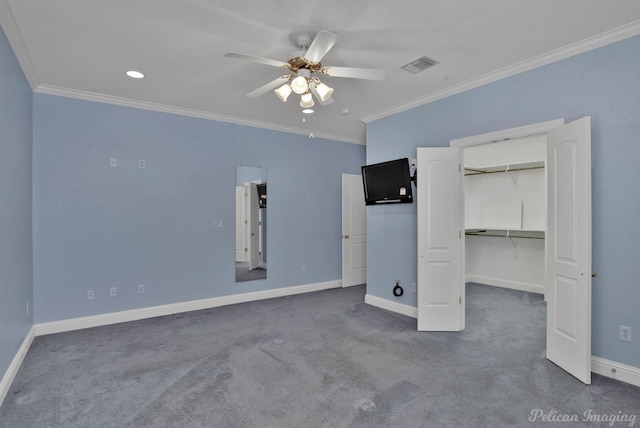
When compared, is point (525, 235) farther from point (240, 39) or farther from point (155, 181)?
point (155, 181)

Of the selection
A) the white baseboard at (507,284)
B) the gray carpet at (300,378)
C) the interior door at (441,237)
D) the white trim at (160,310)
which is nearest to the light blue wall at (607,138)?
the gray carpet at (300,378)

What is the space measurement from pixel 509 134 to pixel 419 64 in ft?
3.81

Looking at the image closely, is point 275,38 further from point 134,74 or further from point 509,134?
point 509,134

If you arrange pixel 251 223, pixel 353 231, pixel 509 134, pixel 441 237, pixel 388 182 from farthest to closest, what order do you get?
pixel 353 231, pixel 251 223, pixel 388 182, pixel 441 237, pixel 509 134

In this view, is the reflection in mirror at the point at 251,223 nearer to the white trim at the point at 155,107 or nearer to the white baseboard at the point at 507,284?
the white trim at the point at 155,107

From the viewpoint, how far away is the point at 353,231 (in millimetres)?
6176

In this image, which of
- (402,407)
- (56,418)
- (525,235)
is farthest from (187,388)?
Result: (525,235)

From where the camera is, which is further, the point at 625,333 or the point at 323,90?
the point at 323,90

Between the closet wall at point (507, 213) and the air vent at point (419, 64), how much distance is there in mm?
2382

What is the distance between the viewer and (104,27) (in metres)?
2.54

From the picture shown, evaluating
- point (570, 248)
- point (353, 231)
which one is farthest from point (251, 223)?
point (570, 248)

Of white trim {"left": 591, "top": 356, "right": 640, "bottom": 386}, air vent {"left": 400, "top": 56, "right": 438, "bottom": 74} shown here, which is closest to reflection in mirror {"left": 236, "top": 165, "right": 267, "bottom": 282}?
air vent {"left": 400, "top": 56, "right": 438, "bottom": 74}

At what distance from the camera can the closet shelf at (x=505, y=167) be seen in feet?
17.1

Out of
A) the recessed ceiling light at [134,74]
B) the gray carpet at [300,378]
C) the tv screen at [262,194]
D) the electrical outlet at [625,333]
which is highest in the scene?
the recessed ceiling light at [134,74]
